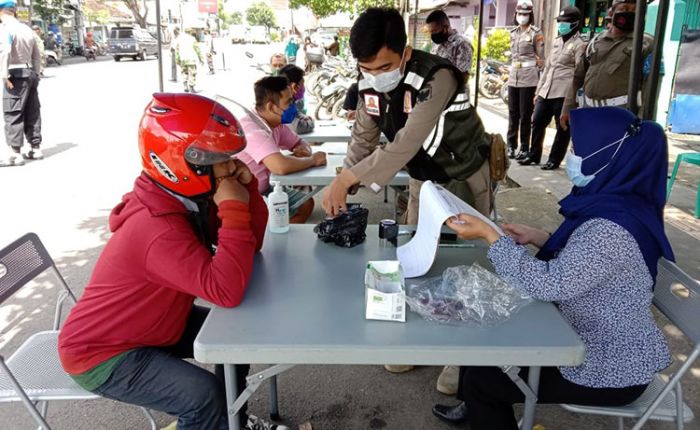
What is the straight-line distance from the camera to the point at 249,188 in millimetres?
1957

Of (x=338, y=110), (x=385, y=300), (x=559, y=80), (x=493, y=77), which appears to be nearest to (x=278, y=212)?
(x=385, y=300)

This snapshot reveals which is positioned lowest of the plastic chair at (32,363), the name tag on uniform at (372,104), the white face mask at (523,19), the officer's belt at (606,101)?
the plastic chair at (32,363)

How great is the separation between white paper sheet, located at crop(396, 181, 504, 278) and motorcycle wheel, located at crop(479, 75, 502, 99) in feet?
39.1

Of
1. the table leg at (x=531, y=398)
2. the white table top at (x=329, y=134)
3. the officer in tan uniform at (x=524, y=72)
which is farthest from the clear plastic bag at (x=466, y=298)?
the officer in tan uniform at (x=524, y=72)

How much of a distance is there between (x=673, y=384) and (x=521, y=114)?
5.94m

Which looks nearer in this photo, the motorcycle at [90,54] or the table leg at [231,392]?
the table leg at [231,392]

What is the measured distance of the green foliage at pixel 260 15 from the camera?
248ft

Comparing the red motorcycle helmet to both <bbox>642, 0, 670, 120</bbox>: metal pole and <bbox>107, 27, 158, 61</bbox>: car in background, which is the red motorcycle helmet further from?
<bbox>107, 27, 158, 61</bbox>: car in background

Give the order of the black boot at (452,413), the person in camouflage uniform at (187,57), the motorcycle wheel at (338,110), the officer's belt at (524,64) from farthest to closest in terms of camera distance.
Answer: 1. the person in camouflage uniform at (187,57)
2. the motorcycle wheel at (338,110)
3. the officer's belt at (524,64)
4. the black boot at (452,413)

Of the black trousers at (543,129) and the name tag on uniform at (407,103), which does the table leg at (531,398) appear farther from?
the black trousers at (543,129)

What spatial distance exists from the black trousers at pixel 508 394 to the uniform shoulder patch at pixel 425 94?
1125 mm

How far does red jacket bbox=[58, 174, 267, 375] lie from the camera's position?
1491mm

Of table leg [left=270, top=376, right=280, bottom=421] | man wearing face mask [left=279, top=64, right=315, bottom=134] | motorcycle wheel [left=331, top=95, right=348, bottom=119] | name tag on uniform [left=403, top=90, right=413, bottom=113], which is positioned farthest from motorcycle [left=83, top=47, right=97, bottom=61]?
table leg [left=270, top=376, right=280, bottom=421]

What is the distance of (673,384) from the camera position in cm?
158
